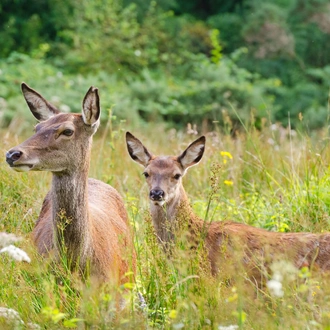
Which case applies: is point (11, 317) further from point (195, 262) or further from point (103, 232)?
point (103, 232)

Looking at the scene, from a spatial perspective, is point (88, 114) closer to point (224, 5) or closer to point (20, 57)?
point (20, 57)

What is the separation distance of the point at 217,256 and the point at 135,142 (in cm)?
142

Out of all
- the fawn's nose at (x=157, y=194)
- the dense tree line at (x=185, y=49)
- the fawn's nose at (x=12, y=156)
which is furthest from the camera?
the dense tree line at (x=185, y=49)

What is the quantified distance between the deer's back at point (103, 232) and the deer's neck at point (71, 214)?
0.07 metres

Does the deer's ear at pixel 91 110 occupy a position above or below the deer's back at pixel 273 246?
above

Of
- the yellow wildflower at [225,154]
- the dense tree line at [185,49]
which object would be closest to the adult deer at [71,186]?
the yellow wildflower at [225,154]

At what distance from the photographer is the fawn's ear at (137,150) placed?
6.61 m

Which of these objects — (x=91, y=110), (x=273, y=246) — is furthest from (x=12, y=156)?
(x=273, y=246)

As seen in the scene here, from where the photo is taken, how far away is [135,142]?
21.7 feet

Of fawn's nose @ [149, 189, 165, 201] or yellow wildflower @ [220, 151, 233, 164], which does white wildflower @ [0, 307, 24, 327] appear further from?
yellow wildflower @ [220, 151, 233, 164]

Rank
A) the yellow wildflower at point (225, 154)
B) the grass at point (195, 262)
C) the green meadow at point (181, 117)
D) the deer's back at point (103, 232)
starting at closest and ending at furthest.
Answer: the grass at point (195, 262) → the green meadow at point (181, 117) → the deer's back at point (103, 232) → the yellow wildflower at point (225, 154)

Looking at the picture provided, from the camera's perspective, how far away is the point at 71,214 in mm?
4941

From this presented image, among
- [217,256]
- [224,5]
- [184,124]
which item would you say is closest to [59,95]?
[184,124]

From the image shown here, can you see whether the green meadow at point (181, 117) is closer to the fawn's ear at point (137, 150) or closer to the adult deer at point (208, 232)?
the adult deer at point (208, 232)
